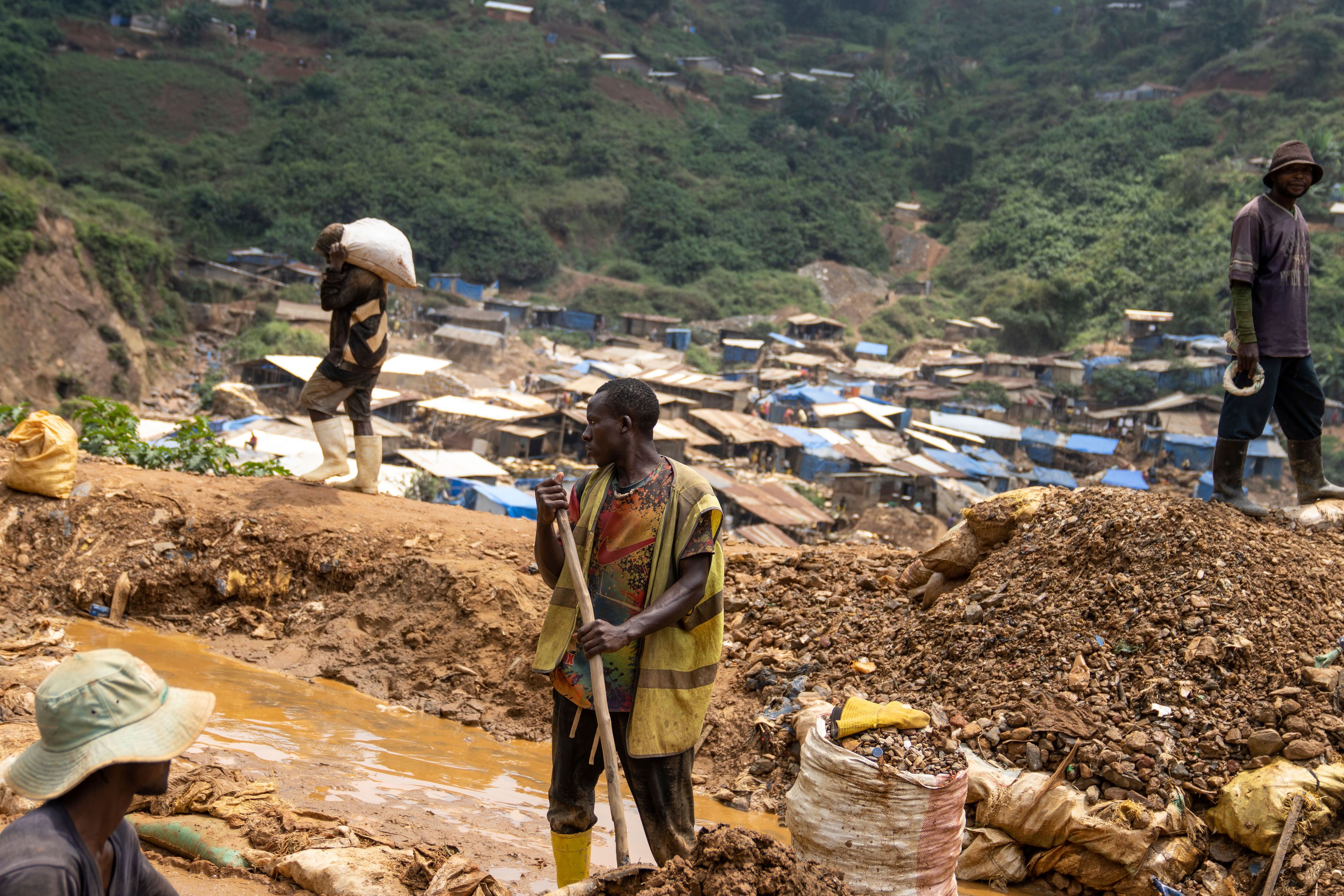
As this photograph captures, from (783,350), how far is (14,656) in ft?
115

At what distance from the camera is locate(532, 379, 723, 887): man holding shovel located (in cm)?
249

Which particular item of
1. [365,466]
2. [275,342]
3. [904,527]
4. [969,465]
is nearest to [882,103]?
[969,465]

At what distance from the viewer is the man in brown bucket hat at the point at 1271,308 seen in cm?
434

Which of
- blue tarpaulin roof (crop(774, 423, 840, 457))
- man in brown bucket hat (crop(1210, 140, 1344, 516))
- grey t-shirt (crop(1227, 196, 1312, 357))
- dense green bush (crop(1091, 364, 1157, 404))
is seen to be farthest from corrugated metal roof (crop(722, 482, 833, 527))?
dense green bush (crop(1091, 364, 1157, 404))

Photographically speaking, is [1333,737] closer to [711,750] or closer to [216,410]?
[711,750]

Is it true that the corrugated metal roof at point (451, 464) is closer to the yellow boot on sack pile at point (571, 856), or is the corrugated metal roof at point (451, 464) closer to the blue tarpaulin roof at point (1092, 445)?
the yellow boot on sack pile at point (571, 856)

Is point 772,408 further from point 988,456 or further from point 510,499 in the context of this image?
point 510,499

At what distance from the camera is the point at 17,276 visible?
23.3 meters

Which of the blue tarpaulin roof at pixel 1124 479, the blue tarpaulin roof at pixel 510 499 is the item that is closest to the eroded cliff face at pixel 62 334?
the blue tarpaulin roof at pixel 510 499

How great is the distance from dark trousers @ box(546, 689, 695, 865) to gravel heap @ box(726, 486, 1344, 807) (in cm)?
164

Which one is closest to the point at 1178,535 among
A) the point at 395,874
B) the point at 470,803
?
the point at 470,803

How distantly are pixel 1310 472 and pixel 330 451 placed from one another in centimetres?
546

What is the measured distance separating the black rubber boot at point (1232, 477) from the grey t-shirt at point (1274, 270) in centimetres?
46

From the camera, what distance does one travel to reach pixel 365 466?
6199 millimetres
